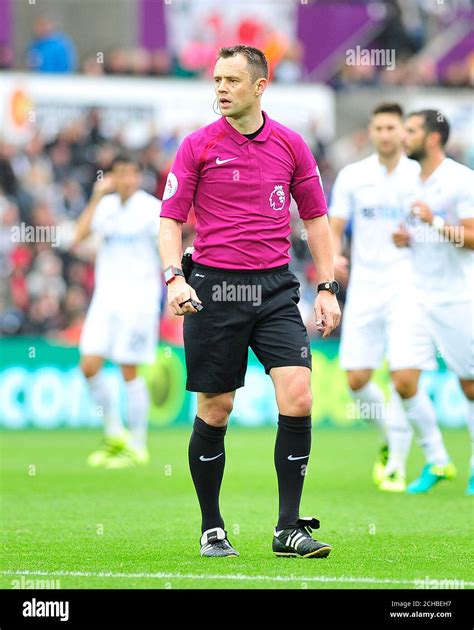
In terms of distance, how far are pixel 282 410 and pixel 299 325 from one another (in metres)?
0.50

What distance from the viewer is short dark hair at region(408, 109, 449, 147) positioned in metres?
11.2

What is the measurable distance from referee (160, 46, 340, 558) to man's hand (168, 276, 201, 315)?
20 centimetres

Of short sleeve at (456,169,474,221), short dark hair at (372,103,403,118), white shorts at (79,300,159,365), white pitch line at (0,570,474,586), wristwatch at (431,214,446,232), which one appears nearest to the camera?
white pitch line at (0,570,474,586)

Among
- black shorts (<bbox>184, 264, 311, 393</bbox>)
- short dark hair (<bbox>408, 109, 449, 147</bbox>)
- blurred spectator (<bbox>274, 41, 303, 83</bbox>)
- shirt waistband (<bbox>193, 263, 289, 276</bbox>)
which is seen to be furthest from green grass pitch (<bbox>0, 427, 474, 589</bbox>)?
blurred spectator (<bbox>274, 41, 303, 83</bbox>)

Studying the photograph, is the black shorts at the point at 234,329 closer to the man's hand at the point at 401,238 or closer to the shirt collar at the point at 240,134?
the shirt collar at the point at 240,134

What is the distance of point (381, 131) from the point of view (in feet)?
39.7

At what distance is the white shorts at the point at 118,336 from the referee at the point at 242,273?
6322mm

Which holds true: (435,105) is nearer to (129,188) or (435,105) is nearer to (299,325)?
(129,188)

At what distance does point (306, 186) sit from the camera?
7.94 meters

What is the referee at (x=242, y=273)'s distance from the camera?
25.1ft

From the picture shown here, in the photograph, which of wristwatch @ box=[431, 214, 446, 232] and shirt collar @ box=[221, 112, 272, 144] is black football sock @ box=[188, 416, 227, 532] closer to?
shirt collar @ box=[221, 112, 272, 144]

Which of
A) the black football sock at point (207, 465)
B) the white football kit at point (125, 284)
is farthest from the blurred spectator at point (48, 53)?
the black football sock at point (207, 465)
